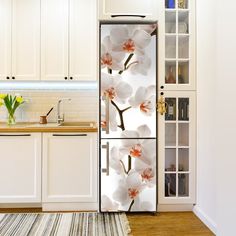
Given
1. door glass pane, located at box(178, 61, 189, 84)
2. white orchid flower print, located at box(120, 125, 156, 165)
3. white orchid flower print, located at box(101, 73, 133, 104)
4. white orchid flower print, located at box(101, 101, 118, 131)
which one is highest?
door glass pane, located at box(178, 61, 189, 84)

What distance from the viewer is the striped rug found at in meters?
2.60

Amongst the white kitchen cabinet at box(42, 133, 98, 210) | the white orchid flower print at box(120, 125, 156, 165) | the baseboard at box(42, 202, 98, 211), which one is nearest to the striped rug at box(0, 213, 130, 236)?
the baseboard at box(42, 202, 98, 211)

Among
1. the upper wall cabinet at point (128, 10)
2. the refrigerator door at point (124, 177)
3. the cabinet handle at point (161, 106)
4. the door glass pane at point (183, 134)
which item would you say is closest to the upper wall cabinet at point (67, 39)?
the upper wall cabinet at point (128, 10)

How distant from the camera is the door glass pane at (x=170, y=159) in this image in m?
3.12

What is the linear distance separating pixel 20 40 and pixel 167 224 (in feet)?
8.43

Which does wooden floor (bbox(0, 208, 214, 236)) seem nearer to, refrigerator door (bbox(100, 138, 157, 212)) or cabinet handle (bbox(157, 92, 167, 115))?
refrigerator door (bbox(100, 138, 157, 212))

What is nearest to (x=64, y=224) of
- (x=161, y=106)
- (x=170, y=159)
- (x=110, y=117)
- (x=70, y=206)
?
(x=70, y=206)

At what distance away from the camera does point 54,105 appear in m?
3.77

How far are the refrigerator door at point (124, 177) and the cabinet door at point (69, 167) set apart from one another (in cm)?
16

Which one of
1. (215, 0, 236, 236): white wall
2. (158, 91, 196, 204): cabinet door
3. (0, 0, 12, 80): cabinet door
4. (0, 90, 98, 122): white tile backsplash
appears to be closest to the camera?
(215, 0, 236, 236): white wall

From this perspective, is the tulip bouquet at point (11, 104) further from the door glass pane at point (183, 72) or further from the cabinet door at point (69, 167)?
the door glass pane at point (183, 72)

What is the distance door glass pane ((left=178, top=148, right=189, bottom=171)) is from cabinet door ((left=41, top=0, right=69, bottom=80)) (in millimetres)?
1593

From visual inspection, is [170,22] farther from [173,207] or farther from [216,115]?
[173,207]

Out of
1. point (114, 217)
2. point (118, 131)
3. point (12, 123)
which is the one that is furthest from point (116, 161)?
point (12, 123)
